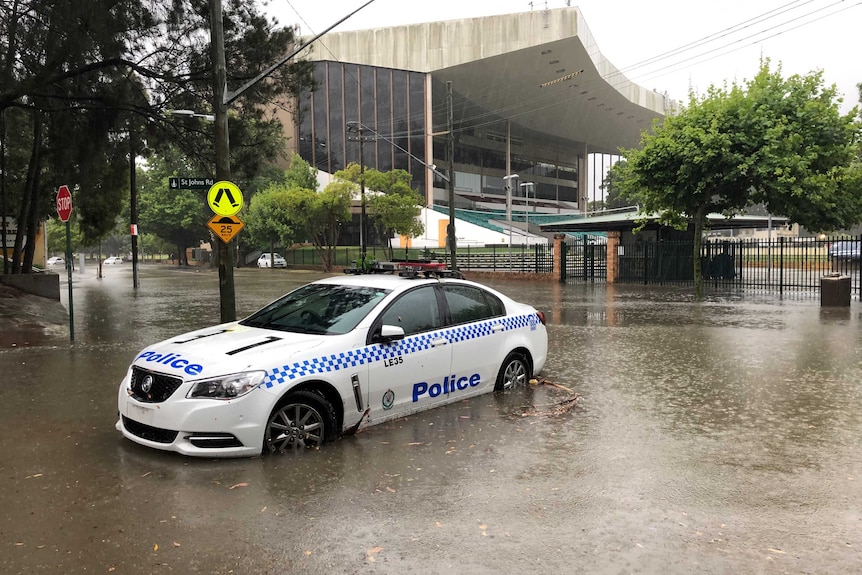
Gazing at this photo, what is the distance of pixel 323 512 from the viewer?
429cm

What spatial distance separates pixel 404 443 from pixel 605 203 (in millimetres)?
123224

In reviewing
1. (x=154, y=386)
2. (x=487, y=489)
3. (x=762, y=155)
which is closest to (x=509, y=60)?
(x=762, y=155)

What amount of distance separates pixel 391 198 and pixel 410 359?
38.4m

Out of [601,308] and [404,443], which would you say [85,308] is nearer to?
[601,308]

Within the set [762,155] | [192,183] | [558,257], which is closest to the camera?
[192,183]

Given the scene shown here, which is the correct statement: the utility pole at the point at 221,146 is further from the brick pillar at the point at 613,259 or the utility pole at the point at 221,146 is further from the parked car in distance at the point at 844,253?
the parked car in distance at the point at 844,253

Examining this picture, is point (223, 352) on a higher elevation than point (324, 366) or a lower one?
higher

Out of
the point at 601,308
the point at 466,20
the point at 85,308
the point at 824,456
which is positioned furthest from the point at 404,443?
the point at 466,20

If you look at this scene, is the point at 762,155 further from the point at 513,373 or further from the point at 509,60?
the point at 509,60

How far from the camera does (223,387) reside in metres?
5.07

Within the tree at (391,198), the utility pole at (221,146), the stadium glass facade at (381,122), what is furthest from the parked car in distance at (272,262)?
the utility pole at (221,146)

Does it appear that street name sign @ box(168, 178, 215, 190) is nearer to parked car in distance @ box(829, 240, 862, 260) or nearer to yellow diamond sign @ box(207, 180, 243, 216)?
yellow diamond sign @ box(207, 180, 243, 216)

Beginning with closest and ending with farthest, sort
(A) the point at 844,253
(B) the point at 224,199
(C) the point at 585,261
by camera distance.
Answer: (B) the point at 224,199
(C) the point at 585,261
(A) the point at 844,253

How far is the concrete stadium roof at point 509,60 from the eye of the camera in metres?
51.2
